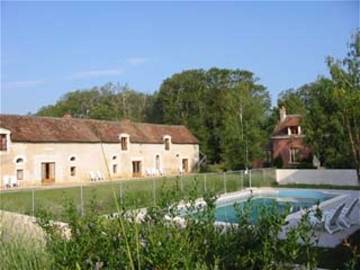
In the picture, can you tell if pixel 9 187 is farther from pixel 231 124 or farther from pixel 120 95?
pixel 120 95

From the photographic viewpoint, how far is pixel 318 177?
27.0m

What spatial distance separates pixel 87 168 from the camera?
36500 mm

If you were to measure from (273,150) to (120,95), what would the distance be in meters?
26.0

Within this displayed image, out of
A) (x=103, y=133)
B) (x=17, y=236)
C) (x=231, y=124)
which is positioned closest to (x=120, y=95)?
(x=103, y=133)

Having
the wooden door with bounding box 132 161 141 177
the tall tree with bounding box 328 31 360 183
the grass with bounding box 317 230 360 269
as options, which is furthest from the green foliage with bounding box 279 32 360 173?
the wooden door with bounding box 132 161 141 177

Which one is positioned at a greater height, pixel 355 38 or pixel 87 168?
pixel 355 38

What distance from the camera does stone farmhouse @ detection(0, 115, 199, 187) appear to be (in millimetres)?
32375

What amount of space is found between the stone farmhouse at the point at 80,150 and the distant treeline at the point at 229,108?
18.4 ft

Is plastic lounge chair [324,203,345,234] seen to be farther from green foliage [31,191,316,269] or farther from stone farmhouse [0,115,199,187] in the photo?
stone farmhouse [0,115,199,187]

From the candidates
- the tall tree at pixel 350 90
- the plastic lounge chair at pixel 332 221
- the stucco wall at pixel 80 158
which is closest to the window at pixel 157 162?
the stucco wall at pixel 80 158

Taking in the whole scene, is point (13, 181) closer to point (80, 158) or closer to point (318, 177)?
point (80, 158)

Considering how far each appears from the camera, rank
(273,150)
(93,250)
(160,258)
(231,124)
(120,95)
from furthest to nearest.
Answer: (120,95), (273,150), (231,124), (93,250), (160,258)

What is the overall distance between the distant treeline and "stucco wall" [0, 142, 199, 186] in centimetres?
634

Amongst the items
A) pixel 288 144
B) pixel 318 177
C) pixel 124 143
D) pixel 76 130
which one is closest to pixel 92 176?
pixel 76 130
